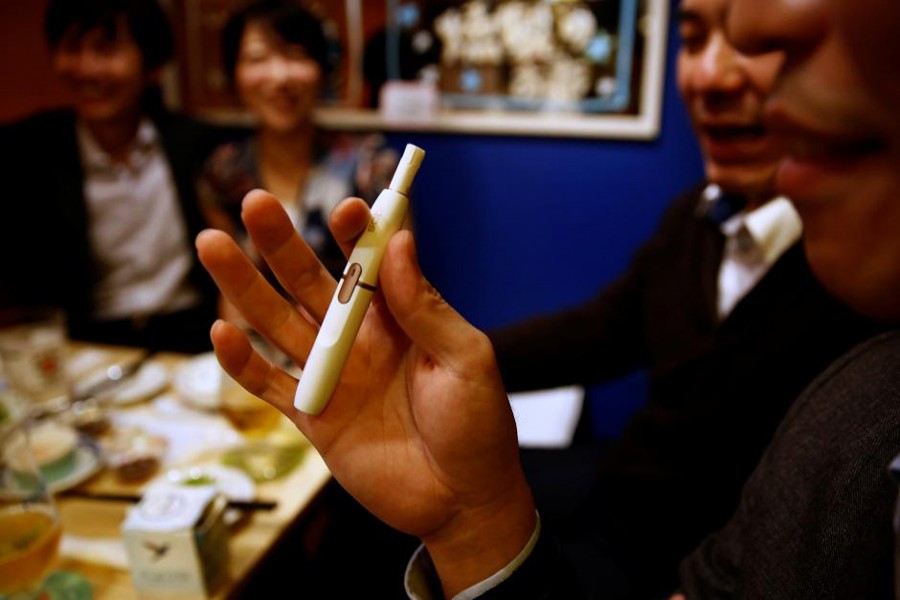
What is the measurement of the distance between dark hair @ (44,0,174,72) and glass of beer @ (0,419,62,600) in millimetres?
1475

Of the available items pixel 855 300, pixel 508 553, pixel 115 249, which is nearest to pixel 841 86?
pixel 855 300

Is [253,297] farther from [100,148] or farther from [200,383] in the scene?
[100,148]

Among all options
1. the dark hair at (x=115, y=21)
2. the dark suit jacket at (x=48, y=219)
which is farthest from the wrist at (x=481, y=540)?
the dark hair at (x=115, y=21)

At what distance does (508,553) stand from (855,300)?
439 mm

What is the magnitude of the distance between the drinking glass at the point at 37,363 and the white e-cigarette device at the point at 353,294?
3.01ft

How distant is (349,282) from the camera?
1.97 feet

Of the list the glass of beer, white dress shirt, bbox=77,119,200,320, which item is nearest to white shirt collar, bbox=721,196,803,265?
the glass of beer

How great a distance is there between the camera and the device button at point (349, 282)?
0.60m

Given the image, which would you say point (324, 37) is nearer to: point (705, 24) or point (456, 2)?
point (456, 2)

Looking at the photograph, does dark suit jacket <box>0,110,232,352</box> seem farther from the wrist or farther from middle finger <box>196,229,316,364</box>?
the wrist

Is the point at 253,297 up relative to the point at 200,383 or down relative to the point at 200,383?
up

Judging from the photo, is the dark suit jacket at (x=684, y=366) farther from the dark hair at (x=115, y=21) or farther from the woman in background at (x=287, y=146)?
the dark hair at (x=115, y=21)

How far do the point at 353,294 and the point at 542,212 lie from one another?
185cm

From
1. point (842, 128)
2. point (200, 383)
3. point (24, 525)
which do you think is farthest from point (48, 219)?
point (842, 128)
